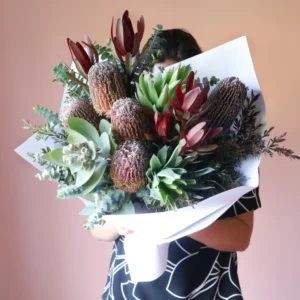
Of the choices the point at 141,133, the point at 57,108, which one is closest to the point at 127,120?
the point at 141,133

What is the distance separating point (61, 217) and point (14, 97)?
1.35 feet

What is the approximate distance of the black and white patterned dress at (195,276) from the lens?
686mm

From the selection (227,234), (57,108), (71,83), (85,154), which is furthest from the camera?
(57,108)

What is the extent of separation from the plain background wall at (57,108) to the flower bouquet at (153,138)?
25.2 inches

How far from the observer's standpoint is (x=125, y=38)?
52cm

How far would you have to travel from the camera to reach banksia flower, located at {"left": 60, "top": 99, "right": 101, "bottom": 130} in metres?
0.49

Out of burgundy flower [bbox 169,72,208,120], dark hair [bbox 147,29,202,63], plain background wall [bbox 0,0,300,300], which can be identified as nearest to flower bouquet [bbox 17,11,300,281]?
burgundy flower [bbox 169,72,208,120]

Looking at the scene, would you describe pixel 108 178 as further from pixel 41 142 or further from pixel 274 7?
pixel 274 7

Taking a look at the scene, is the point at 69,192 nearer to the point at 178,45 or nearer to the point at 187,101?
the point at 187,101

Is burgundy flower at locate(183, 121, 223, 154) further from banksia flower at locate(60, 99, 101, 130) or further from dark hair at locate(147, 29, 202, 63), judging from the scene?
dark hair at locate(147, 29, 202, 63)

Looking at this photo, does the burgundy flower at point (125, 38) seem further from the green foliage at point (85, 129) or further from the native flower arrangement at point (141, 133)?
the green foliage at point (85, 129)

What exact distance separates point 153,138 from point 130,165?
0.05m

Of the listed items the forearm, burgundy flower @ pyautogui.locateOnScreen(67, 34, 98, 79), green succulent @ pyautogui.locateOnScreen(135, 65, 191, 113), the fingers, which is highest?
burgundy flower @ pyautogui.locateOnScreen(67, 34, 98, 79)

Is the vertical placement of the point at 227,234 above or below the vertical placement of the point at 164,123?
below
